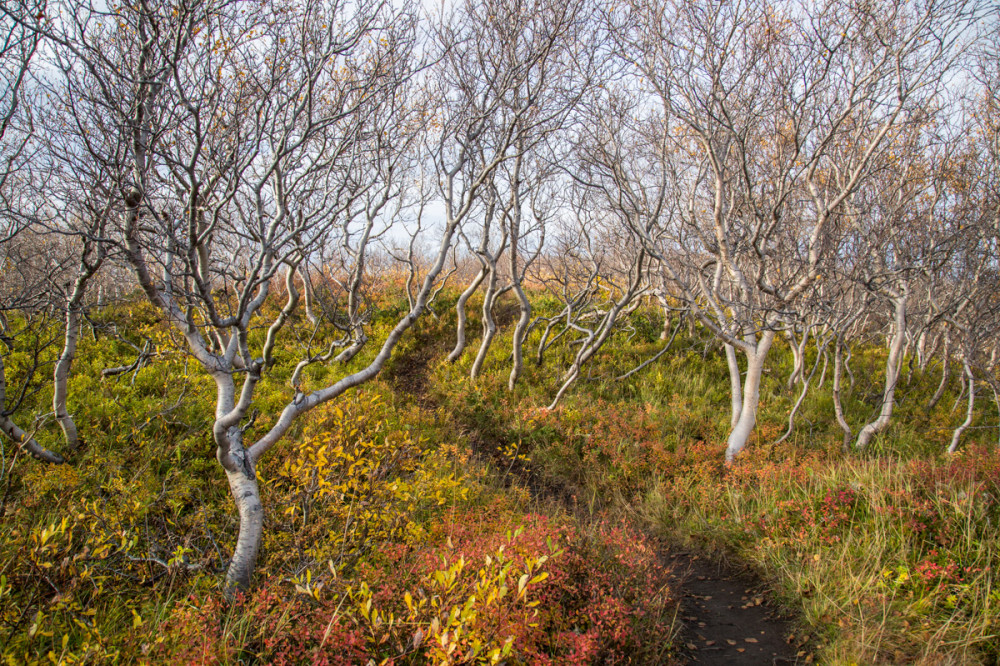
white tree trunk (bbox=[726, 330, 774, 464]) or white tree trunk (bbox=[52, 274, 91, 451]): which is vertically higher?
white tree trunk (bbox=[52, 274, 91, 451])

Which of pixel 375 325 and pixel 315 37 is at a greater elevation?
pixel 315 37

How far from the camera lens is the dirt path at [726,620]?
3.92 m

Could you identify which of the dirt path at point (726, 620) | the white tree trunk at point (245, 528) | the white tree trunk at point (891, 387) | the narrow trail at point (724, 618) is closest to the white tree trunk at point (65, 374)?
the white tree trunk at point (245, 528)

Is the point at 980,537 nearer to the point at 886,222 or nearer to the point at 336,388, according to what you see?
the point at 886,222

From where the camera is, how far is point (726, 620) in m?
4.36

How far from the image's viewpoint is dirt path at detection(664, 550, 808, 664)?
392 centimetres

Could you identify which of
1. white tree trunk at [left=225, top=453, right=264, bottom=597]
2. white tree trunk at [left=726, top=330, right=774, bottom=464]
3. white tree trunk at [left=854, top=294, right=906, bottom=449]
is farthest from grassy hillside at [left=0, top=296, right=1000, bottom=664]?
white tree trunk at [left=726, top=330, right=774, bottom=464]

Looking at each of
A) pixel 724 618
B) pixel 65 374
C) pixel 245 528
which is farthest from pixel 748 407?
pixel 65 374

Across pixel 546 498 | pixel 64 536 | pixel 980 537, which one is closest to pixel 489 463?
pixel 546 498

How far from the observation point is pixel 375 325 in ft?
37.1

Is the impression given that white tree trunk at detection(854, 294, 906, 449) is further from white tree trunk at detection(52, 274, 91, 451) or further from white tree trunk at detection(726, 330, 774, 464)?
white tree trunk at detection(52, 274, 91, 451)

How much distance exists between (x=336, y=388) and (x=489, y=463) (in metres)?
3.22

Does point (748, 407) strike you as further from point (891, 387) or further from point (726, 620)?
point (726, 620)

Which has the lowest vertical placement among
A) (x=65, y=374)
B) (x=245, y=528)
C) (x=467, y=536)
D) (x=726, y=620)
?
(x=726, y=620)
